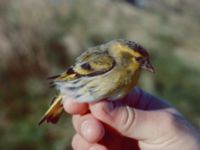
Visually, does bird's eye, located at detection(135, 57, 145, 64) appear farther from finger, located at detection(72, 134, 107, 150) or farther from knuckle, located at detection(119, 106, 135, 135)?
finger, located at detection(72, 134, 107, 150)

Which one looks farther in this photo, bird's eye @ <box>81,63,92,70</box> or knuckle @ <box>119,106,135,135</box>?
bird's eye @ <box>81,63,92,70</box>

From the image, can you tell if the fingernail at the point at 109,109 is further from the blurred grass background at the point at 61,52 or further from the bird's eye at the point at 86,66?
the blurred grass background at the point at 61,52

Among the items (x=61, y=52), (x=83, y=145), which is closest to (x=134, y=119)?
(x=83, y=145)

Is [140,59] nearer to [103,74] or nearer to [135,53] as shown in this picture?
[135,53]

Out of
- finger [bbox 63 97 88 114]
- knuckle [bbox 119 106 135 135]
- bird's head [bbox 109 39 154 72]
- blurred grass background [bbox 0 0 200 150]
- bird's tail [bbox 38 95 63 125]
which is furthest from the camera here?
blurred grass background [bbox 0 0 200 150]

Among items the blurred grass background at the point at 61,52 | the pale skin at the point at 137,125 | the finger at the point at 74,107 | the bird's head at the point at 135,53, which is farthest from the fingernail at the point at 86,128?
the blurred grass background at the point at 61,52

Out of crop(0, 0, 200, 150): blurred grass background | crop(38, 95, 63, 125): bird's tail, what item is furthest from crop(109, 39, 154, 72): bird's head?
crop(0, 0, 200, 150): blurred grass background

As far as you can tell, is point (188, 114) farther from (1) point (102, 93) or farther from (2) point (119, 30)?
(1) point (102, 93)
